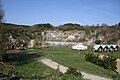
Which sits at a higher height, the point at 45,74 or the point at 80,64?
the point at 45,74

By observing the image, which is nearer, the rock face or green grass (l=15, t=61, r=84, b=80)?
green grass (l=15, t=61, r=84, b=80)

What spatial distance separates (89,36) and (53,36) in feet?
67.2

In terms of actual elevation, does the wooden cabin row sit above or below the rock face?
below

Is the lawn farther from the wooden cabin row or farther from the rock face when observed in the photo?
the rock face

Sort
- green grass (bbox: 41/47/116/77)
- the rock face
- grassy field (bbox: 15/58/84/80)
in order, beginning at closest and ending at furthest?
1. grassy field (bbox: 15/58/84/80)
2. green grass (bbox: 41/47/116/77)
3. the rock face

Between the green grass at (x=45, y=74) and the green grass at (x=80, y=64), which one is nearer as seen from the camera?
the green grass at (x=45, y=74)

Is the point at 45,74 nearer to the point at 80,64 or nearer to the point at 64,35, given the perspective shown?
the point at 80,64

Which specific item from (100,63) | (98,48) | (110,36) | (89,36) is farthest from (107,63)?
(89,36)

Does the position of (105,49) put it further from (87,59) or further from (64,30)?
(64,30)

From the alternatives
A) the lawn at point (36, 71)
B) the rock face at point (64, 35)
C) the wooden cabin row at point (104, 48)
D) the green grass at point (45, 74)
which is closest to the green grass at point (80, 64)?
the lawn at point (36, 71)

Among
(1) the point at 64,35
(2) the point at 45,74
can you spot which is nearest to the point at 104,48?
(2) the point at 45,74

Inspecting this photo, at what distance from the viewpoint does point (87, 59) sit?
43.8m

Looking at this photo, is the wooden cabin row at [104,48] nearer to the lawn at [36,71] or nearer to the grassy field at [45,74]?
the lawn at [36,71]

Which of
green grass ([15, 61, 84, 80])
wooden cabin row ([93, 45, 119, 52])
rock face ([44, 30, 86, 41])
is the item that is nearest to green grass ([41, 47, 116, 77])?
green grass ([15, 61, 84, 80])
